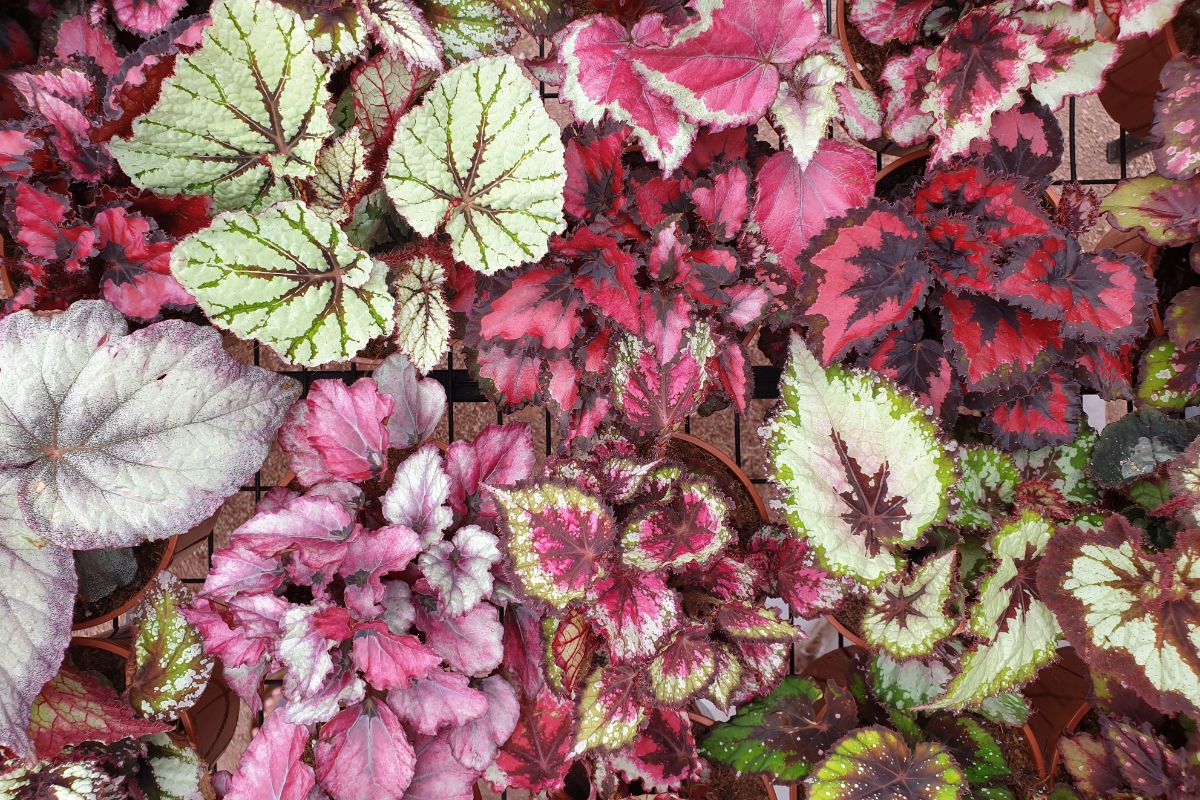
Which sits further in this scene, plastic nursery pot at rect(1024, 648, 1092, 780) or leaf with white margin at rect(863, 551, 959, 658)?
plastic nursery pot at rect(1024, 648, 1092, 780)

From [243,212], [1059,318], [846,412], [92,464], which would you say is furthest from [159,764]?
[1059,318]

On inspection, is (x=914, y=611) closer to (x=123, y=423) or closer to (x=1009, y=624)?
(x=1009, y=624)

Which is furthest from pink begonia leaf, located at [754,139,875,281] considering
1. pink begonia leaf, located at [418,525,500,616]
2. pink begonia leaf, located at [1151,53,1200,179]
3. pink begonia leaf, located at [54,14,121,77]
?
pink begonia leaf, located at [54,14,121,77]

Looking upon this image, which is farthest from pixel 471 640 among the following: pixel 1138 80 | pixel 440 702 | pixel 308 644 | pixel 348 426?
pixel 1138 80

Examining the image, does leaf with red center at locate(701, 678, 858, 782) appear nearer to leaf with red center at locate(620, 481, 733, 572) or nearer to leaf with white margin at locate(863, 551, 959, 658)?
leaf with white margin at locate(863, 551, 959, 658)

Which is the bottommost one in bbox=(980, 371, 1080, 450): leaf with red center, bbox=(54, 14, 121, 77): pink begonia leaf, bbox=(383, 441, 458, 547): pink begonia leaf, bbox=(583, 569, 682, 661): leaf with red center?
bbox=(980, 371, 1080, 450): leaf with red center

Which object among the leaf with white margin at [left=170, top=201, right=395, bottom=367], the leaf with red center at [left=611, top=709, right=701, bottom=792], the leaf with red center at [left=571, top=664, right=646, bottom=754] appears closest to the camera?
the leaf with white margin at [left=170, top=201, right=395, bottom=367]

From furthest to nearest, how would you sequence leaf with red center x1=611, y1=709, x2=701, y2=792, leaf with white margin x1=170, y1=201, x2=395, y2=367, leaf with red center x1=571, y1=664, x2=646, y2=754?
1. leaf with red center x1=611, y1=709, x2=701, y2=792
2. leaf with red center x1=571, y1=664, x2=646, y2=754
3. leaf with white margin x1=170, y1=201, x2=395, y2=367
